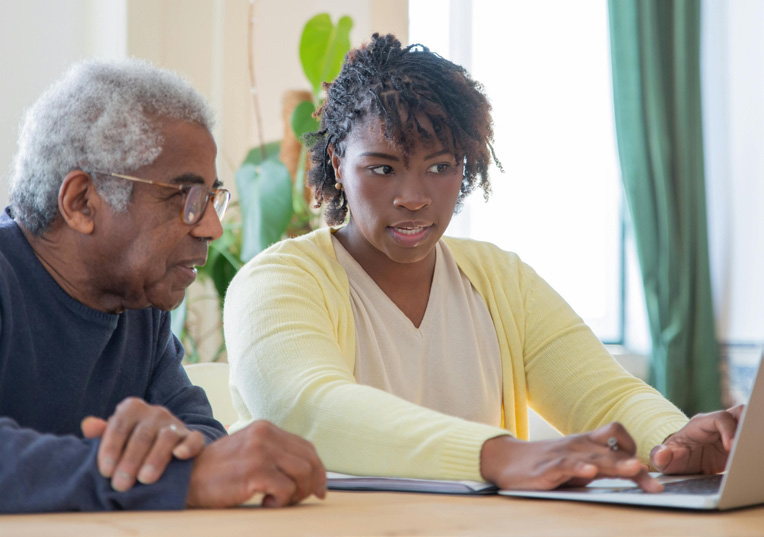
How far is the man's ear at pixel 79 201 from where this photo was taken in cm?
125

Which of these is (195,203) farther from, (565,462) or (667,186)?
(667,186)

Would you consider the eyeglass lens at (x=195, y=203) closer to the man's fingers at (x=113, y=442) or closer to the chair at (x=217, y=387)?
the man's fingers at (x=113, y=442)

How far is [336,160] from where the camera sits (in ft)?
5.87

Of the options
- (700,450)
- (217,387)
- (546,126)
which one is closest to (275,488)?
(700,450)

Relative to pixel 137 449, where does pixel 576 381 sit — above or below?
below

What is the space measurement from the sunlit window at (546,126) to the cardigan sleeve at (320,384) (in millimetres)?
2141

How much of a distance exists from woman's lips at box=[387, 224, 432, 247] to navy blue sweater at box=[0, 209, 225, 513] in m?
0.44

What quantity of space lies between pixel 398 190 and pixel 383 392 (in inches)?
18.9

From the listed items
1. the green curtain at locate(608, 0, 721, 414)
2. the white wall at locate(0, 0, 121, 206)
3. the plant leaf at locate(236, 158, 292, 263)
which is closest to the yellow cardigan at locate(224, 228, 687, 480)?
the plant leaf at locate(236, 158, 292, 263)

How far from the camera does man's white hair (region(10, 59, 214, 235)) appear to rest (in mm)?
1250

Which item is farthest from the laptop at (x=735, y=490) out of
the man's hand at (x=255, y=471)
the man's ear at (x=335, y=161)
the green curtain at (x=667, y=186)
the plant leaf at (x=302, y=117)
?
the green curtain at (x=667, y=186)

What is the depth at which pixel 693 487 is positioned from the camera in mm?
1100

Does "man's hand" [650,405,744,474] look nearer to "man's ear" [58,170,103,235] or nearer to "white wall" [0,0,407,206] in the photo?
"man's ear" [58,170,103,235]

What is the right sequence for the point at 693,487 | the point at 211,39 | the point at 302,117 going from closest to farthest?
the point at 693,487, the point at 302,117, the point at 211,39
